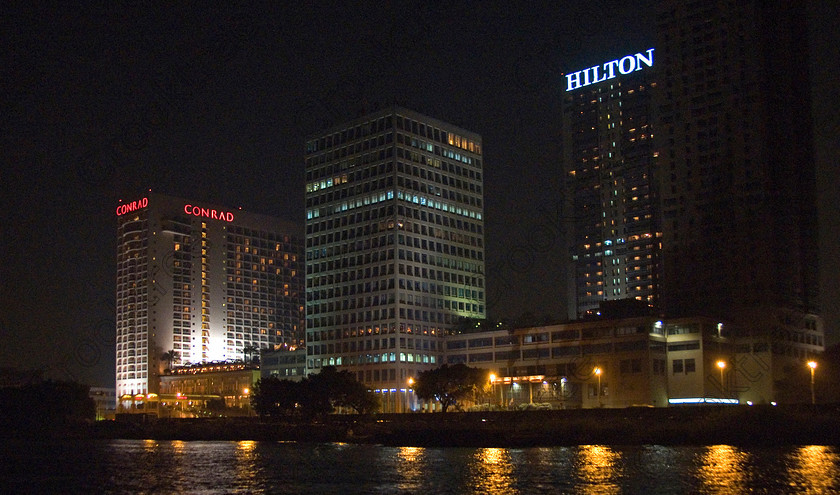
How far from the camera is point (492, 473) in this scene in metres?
86.4

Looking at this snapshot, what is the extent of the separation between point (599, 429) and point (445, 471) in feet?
145

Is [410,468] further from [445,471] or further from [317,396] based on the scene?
[317,396]

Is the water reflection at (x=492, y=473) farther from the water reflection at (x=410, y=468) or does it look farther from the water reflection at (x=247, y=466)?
the water reflection at (x=247, y=466)

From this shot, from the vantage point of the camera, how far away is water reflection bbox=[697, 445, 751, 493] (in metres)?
Answer: 72.6

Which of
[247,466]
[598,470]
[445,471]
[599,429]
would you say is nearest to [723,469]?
[598,470]

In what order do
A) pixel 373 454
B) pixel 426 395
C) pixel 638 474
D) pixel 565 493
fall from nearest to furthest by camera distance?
pixel 565 493 < pixel 638 474 < pixel 373 454 < pixel 426 395

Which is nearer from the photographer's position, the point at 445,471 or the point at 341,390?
the point at 445,471

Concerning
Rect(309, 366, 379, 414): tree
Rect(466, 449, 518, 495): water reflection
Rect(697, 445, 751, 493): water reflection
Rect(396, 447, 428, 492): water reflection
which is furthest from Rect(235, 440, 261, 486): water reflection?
Rect(309, 366, 379, 414): tree

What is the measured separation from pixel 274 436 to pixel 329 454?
163ft

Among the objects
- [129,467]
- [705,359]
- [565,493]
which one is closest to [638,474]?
→ [565,493]

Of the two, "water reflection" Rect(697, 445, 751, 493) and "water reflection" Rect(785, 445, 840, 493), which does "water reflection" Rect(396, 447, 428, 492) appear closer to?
"water reflection" Rect(697, 445, 751, 493)

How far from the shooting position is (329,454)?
116m

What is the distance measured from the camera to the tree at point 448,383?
615ft

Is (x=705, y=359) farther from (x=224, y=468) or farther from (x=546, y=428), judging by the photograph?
(x=224, y=468)
